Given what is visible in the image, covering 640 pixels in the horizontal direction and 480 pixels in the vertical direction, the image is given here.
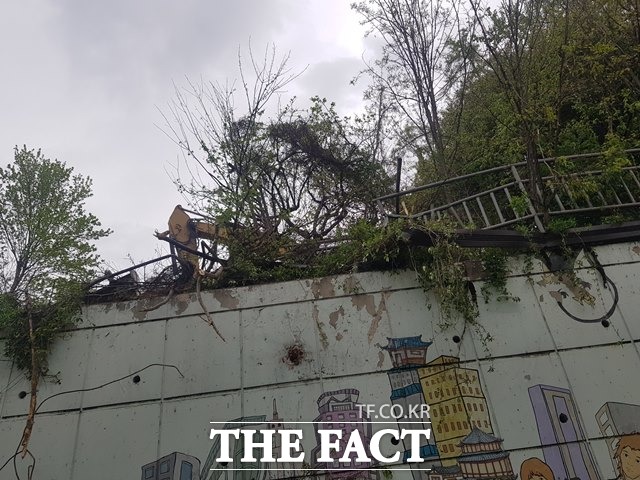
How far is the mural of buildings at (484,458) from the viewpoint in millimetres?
5238

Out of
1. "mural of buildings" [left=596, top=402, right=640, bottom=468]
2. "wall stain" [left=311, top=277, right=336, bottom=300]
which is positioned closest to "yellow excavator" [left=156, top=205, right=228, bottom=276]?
Result: "wall stain" [left=311, top=277, right=336, bottom=300]

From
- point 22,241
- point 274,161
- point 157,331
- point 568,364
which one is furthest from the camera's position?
point 22,241

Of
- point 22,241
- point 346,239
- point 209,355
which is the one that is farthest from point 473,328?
point 22,241

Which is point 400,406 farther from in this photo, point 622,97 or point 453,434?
point 622,97

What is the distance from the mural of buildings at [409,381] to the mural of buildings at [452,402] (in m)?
0.08

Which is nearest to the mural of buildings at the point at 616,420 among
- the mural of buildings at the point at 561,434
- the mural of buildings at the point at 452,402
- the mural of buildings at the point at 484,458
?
the mural of buildings at the point at 561,434

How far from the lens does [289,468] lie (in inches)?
212

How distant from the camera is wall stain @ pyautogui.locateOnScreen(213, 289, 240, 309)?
253 inches

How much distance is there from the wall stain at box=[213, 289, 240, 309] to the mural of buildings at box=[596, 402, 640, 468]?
5008 mm

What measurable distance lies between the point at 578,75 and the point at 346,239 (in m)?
6.94

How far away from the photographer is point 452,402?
18.3 ft

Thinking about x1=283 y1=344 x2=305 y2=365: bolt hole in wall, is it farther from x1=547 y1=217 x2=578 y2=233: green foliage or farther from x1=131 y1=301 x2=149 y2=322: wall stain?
x1=547 y1=217 x2=578 y2=233: green foliage

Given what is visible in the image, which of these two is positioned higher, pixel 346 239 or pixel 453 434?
pixel 346 239

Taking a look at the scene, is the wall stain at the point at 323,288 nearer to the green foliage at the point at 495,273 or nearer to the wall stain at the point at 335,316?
the wall stain at the point at 335,316
